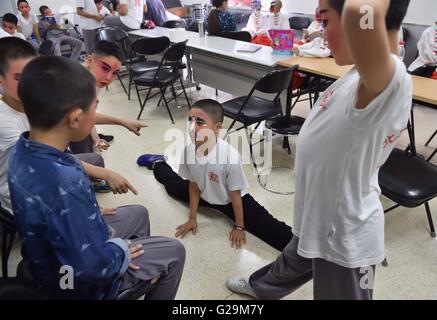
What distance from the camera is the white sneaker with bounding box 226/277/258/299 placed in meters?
1.44

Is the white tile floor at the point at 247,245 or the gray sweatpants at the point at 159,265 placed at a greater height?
the gray sweatpants at the point at 159,265

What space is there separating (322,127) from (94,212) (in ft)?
2.16

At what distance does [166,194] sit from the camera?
2283 millimetres

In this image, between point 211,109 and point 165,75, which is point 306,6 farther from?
point 211,109

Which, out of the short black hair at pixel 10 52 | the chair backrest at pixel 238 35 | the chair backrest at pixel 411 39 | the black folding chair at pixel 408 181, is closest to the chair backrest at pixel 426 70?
the chair backrest at pixel 411 39

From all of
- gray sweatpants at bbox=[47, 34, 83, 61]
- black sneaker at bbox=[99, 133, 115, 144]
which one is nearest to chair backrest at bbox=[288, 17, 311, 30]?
gray sweatpants at bbox=[47, 34, 83, 61]

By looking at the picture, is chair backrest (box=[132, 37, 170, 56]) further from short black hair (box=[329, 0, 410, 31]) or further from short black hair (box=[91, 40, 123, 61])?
short black hair (box=[329, 0, 410, 31])

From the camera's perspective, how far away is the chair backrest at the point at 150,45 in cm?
351

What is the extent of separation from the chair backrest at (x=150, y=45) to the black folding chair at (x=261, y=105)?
4.77ft

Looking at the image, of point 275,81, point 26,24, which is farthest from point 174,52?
point 26,24

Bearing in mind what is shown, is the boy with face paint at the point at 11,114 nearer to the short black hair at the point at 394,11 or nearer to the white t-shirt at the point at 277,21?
the short black hair at the point at 394,11

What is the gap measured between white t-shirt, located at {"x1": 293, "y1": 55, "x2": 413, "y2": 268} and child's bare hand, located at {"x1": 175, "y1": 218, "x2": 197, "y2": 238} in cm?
103

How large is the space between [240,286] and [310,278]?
0.40 metres
